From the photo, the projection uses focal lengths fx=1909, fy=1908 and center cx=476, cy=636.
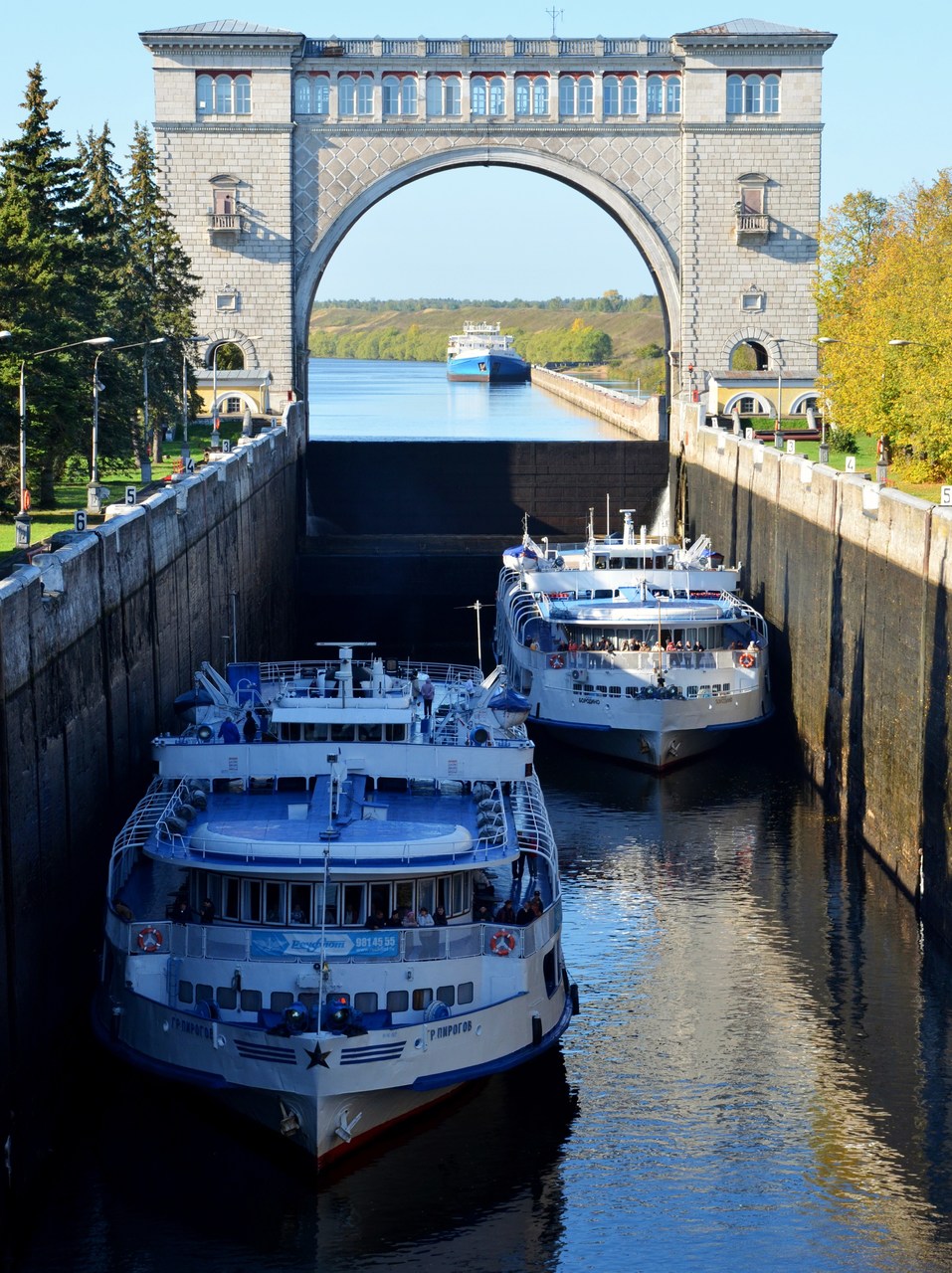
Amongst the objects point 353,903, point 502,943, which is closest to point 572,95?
point 502,943

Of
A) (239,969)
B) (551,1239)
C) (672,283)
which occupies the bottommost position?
(551,1239)

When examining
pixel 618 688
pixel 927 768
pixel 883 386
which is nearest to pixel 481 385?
pixel 883 386

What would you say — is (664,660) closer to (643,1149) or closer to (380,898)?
(380,898)

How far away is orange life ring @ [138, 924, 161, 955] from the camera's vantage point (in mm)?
22094

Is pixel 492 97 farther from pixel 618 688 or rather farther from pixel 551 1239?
pixel 551 1239

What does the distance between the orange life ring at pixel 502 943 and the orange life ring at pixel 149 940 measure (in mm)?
3875

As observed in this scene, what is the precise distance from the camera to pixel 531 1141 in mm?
22406

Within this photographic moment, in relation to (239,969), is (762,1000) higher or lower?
lower

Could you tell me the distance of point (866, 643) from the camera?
35219 millimetres

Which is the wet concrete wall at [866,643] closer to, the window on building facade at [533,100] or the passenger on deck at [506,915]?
the passenger on deck at [506,915]

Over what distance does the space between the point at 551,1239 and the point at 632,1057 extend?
4.59 metres

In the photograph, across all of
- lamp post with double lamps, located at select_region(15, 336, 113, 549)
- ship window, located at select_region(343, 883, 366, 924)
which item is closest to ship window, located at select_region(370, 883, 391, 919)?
ship window, located at select_region(343, 883, 366, 924)

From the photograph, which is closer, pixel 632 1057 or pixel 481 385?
pixel 632 1057

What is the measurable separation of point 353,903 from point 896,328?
3677 cm
